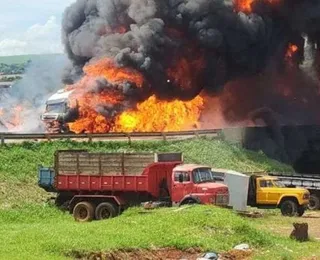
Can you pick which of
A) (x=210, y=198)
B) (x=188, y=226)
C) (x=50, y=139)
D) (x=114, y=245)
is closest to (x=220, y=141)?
(x=50, y=139)

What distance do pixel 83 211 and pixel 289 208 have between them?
10369 millimetres

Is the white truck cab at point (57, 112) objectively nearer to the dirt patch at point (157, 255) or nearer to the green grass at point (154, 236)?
the green grass at point (154, 236)

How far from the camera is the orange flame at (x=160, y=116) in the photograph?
5230cm

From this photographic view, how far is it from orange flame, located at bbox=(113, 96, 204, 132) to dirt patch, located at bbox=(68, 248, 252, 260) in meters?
30.3

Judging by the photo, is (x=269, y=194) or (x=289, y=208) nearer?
(x=289, y=208)

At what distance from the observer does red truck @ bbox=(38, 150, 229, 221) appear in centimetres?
3078

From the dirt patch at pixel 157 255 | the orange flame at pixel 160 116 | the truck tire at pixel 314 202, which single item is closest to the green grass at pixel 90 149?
the orange flame at pixel 160 116

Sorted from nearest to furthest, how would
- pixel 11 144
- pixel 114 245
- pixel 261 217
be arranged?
pixel 114 245 < pixel 261 217 < pixel 11 144

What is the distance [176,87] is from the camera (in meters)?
54.9

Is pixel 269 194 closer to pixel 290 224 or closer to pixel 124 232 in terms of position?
pixel 290 224

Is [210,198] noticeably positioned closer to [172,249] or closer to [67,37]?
[172,249]

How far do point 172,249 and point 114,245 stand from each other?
1.81 meters

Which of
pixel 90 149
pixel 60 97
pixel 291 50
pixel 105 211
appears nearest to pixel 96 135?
pixel 90 149

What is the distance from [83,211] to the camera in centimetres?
3173
